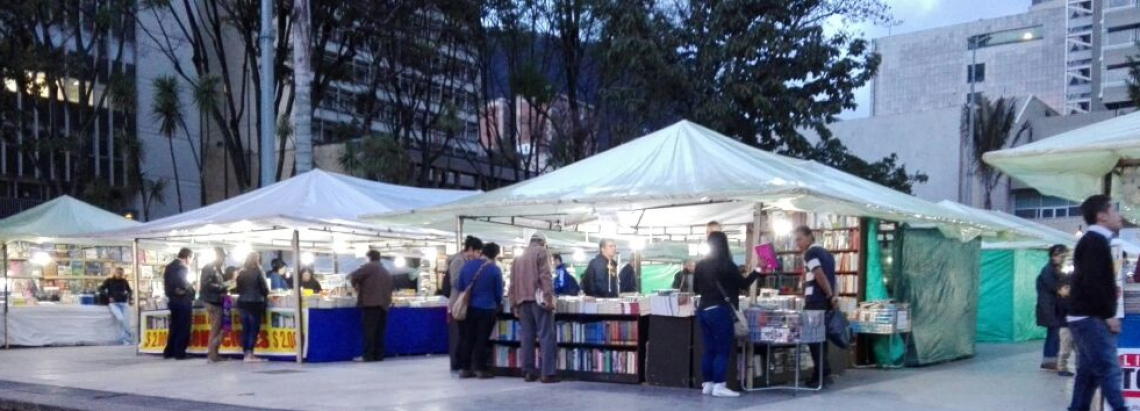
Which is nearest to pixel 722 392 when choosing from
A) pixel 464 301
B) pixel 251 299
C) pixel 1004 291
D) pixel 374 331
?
pixel 464 301

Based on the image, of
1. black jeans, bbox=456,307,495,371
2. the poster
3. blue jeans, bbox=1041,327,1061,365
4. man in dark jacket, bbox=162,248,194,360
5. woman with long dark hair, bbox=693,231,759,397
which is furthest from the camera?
man in dark jacket, bbox=162,248,194,360

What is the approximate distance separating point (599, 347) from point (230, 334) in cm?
687

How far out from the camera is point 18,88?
29.1 meters

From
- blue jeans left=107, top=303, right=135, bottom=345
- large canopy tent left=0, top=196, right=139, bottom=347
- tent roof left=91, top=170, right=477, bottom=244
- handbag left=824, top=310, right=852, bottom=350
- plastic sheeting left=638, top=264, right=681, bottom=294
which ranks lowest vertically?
blue jeans left=107, top=303, right=135, bottom=345

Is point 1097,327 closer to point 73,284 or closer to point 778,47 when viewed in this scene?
point 778,47

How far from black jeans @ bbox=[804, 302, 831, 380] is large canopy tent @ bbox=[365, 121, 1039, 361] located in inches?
42.2

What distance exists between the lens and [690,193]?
10.8 metres

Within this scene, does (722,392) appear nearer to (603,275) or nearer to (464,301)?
(464,301)

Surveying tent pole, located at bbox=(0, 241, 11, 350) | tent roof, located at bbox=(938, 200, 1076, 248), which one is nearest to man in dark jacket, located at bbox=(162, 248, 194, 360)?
tent pole, located at bbox=(0, 241, 11, 350)

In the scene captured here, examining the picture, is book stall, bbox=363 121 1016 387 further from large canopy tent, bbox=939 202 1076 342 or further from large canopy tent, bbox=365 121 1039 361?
large canopy tent, bbox=939 202 1076 342

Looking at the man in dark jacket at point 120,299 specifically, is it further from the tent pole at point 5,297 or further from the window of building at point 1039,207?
the window of building at point 1039,207

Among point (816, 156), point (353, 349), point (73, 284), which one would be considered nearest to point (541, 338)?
point (353, 349)

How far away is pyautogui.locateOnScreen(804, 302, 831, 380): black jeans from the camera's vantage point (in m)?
11.2

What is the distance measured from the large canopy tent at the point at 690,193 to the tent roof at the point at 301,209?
101 centimetres
